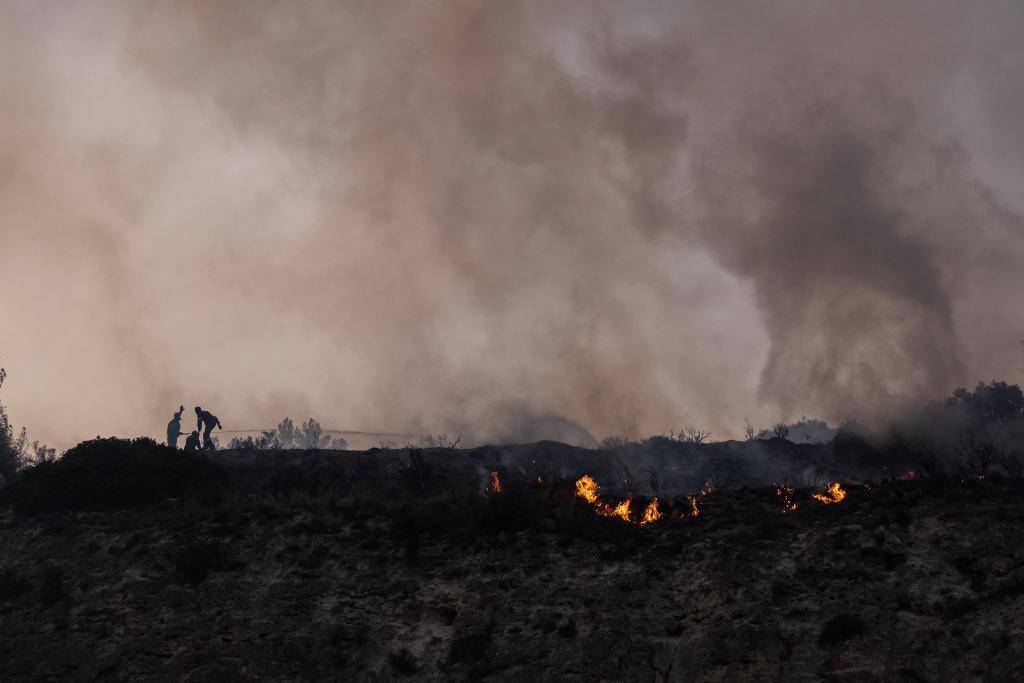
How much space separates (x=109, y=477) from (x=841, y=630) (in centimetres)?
3072

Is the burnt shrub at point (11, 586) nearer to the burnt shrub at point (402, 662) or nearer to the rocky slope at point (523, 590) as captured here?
the rocky slope at point (523, 590)

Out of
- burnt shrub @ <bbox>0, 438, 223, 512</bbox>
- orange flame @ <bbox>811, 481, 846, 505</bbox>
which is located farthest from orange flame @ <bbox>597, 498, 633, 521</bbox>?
burnt shrub @ <bbox>0, 438, 223, 512</bbox>

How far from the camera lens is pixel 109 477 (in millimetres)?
31266

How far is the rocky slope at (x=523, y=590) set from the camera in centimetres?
1814

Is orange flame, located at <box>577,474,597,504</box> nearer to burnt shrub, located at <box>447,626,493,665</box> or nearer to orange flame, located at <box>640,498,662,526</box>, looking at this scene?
orange flame, located at <box>640,498,662,526</box>

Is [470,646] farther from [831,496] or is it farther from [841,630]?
[831,496]

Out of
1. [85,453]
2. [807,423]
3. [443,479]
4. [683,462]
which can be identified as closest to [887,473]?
[683,462]

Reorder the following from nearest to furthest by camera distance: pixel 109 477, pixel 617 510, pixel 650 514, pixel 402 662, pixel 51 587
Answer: pixel 402 662, pixel 51 587, pixel 650 514, pixel 617 510, pixel 109 477

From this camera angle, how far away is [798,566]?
20.8m

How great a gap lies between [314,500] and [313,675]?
9.54 meters

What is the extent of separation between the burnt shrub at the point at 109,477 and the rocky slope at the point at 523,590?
3.64 ft

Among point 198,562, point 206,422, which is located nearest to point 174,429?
point 206,422

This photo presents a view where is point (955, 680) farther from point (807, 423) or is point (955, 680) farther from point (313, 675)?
point (807, 423)

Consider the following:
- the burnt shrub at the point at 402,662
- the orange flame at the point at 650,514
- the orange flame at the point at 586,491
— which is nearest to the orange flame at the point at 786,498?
the orange flame at the point at 650,514
